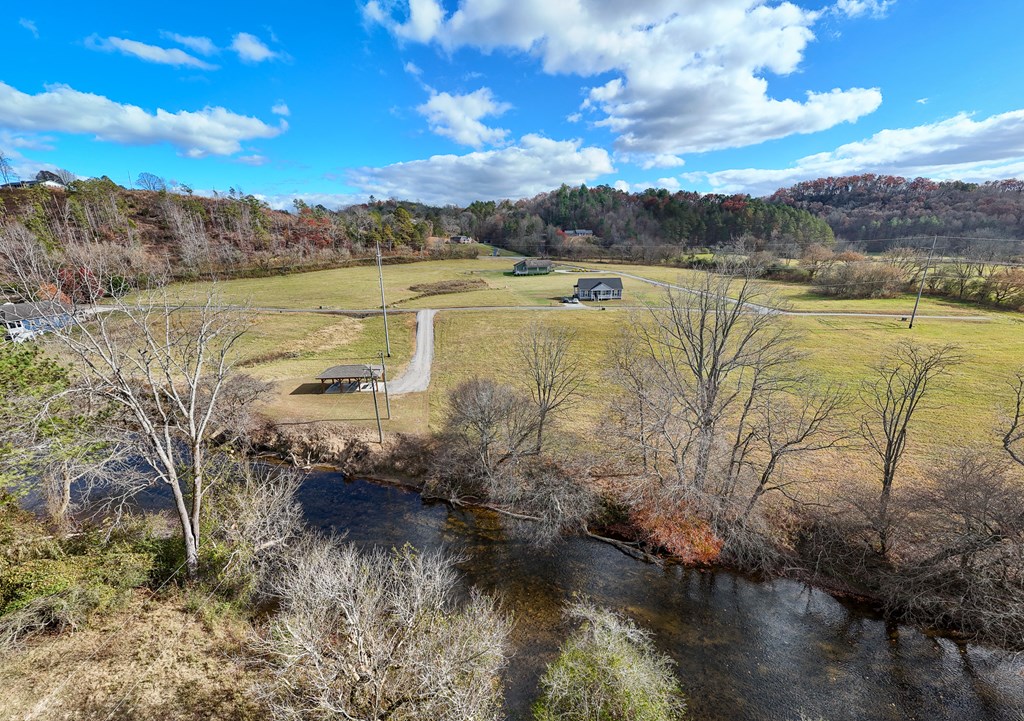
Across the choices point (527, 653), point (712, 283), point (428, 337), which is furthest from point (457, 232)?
point (527, 653)

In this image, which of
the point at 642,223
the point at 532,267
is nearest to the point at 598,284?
the point at 532,267

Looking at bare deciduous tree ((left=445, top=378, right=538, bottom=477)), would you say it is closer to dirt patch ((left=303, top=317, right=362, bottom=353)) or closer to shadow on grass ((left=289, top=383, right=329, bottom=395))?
shadow on grass ((left=289, top=383, right=329, bottom=395))

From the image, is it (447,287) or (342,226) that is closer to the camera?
(447,287)

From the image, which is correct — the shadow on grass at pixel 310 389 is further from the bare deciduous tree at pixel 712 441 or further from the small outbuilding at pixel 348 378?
the bare deciduous tree at pixel 712 441

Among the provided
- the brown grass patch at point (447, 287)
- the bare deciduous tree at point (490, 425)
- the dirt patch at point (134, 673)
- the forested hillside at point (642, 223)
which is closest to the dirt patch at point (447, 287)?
the brown grass patch at point (447, 287)

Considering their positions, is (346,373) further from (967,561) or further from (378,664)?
(967,561)

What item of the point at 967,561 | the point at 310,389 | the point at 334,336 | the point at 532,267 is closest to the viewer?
the point at 967,561

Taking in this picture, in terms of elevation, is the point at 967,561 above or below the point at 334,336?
below
